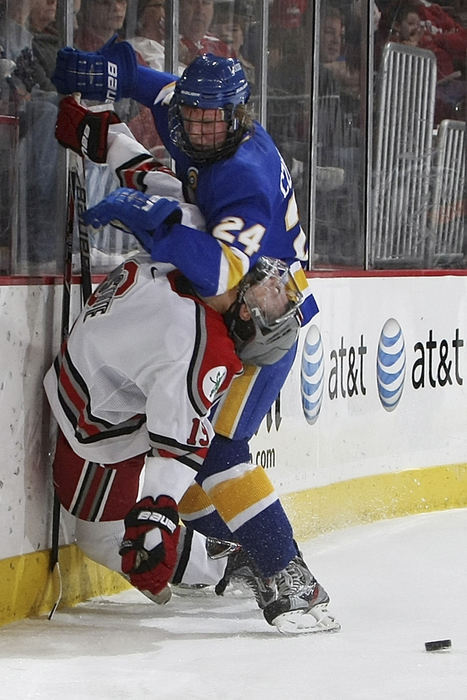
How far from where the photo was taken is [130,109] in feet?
12.5

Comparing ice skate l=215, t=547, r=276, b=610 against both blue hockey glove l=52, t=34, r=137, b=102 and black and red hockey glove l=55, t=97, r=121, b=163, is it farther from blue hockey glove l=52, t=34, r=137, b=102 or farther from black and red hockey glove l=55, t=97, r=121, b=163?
blue hockey glove l=52, t=34, r=137, b=102

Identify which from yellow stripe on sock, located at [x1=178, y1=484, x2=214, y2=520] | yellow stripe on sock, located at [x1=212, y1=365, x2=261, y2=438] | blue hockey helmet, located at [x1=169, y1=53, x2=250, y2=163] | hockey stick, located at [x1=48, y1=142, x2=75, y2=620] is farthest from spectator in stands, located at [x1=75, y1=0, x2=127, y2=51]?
yellow stripe on sock, located at [x1=178, y1=484, x2=214, y2=520]

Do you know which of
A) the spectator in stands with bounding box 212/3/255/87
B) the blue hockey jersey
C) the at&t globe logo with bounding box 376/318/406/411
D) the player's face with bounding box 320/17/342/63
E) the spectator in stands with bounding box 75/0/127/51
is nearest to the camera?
the blue hockey jersey

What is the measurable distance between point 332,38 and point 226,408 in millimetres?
1769

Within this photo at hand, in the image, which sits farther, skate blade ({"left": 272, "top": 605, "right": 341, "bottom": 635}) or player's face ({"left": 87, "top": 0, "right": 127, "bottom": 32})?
player's face ({"left": 87, "top": 0, "right": 127, "bottom": 32})

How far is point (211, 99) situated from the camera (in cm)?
317

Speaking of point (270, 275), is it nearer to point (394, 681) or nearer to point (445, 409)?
point (394, 681)

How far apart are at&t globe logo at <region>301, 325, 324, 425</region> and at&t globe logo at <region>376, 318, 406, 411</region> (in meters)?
0.38

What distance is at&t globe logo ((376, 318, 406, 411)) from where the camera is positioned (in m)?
4.88

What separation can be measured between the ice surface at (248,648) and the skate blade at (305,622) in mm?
28

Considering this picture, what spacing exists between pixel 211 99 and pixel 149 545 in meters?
0.96

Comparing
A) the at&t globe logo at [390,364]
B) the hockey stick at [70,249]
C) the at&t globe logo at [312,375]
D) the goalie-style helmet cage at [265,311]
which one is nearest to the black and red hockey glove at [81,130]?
the hockey stick at [70,249]

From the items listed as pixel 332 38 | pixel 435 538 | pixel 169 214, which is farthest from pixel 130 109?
pixel 435 538

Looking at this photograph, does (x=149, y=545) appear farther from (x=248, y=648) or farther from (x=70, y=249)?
(x=70, y=249)
